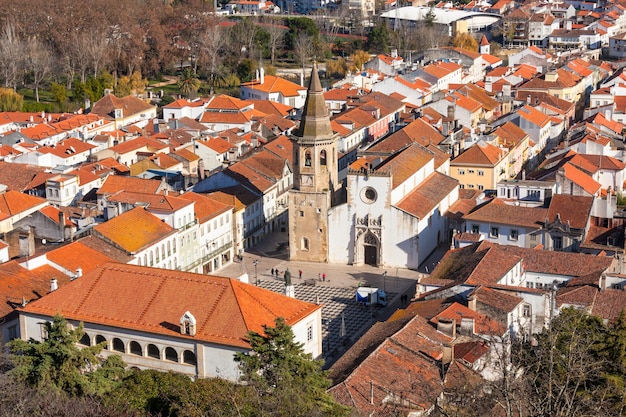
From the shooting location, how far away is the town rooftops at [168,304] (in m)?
35.9

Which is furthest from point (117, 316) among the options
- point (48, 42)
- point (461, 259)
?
point (48, 42)

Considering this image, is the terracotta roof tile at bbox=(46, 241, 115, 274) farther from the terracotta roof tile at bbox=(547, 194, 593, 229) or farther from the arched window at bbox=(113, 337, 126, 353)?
the terracotta roof tile at bbox=(547, 194, 593, 229)

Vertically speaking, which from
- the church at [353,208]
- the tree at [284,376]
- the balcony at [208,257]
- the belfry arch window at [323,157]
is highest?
the belfry arch window at [323,157]

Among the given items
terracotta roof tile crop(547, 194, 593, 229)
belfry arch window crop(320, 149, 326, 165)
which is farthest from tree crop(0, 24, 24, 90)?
terracotta roof tile crop(547, 194, 593, 229)

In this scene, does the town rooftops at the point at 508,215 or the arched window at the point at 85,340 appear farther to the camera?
the town rooftops at the point at 508,215

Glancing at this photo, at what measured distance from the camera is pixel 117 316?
122 feet

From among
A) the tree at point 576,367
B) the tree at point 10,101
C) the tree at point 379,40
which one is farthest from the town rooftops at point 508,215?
the tree at point 379,40

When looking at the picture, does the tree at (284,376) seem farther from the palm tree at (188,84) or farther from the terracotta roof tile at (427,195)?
the palm tree at (188,84)

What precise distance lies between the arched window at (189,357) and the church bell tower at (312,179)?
77.7 ft

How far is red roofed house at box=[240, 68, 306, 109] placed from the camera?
103 meters

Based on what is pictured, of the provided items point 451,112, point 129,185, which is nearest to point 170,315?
point 129,185

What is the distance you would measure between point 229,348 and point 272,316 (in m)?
2.10

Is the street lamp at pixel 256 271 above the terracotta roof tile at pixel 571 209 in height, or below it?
below

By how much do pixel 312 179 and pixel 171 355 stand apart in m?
23.8
